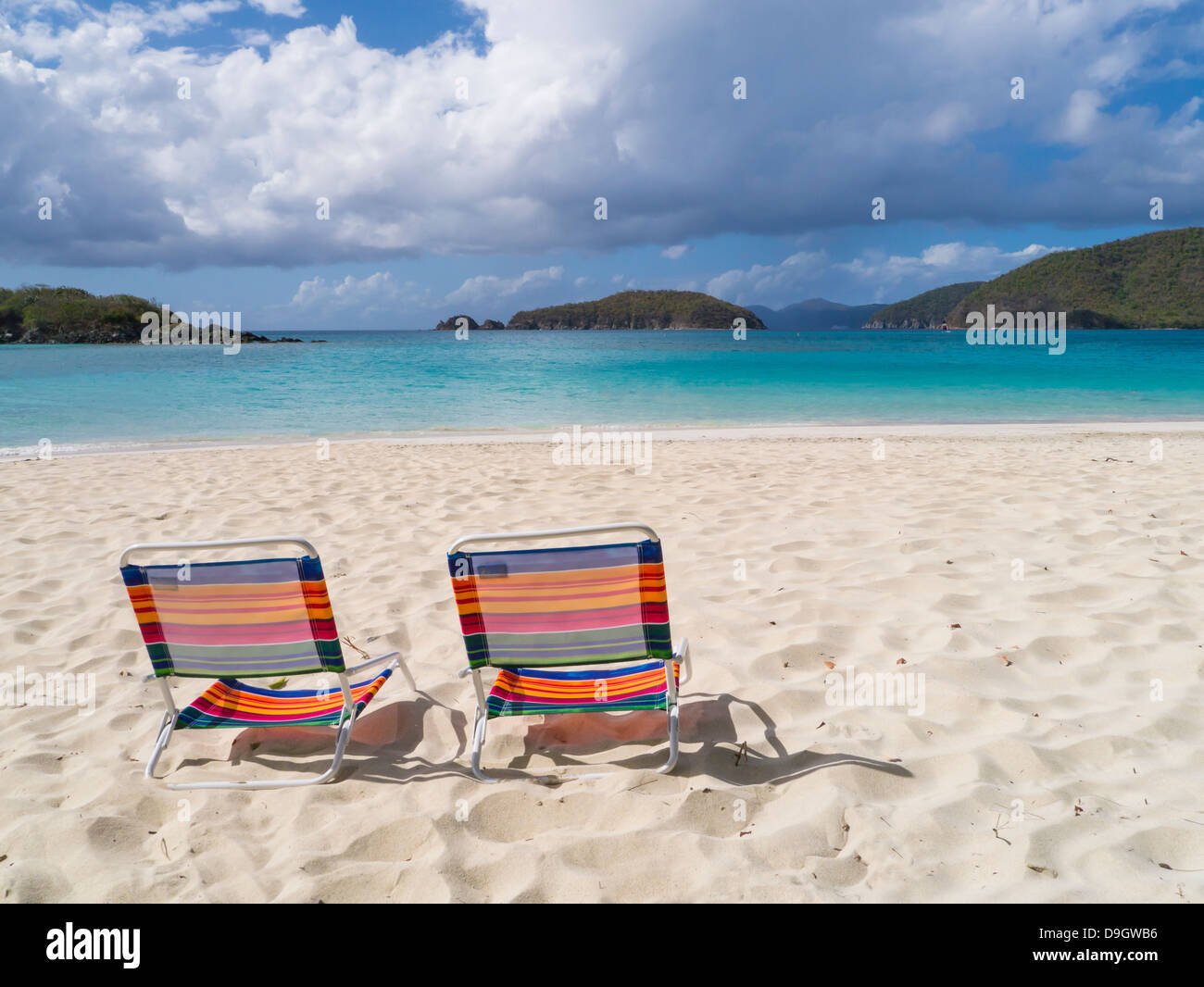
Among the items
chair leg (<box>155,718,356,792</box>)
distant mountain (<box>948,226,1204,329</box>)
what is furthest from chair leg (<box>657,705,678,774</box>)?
distant mountain (<box>948,226,1204,329</box>)

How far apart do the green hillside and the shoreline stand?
101680 mm

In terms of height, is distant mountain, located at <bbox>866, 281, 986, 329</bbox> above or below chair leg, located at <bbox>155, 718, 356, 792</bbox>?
above

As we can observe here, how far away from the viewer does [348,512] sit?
22.4 ft

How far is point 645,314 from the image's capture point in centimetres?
12025

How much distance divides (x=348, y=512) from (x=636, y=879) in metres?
5.40

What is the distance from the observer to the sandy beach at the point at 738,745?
225 centimetres

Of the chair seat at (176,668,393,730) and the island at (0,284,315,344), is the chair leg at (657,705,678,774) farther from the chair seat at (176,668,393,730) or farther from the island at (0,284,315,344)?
the island at (0,284,315,344)

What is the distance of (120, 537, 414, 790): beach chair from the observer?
9.07 feet

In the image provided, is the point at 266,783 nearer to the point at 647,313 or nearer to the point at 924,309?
the point at 647,313

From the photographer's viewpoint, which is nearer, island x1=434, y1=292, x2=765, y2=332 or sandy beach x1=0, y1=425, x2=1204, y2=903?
sandy beach x1=0, y1=425, x2=1204, y2=903

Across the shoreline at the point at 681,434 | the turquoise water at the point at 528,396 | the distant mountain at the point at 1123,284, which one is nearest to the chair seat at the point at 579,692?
the shoreline at the point at 681,434

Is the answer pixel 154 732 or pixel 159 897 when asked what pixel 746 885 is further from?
pixel 154 732

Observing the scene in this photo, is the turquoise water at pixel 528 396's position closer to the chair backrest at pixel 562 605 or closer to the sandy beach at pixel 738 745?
the sandy beach at pixel 738 745
